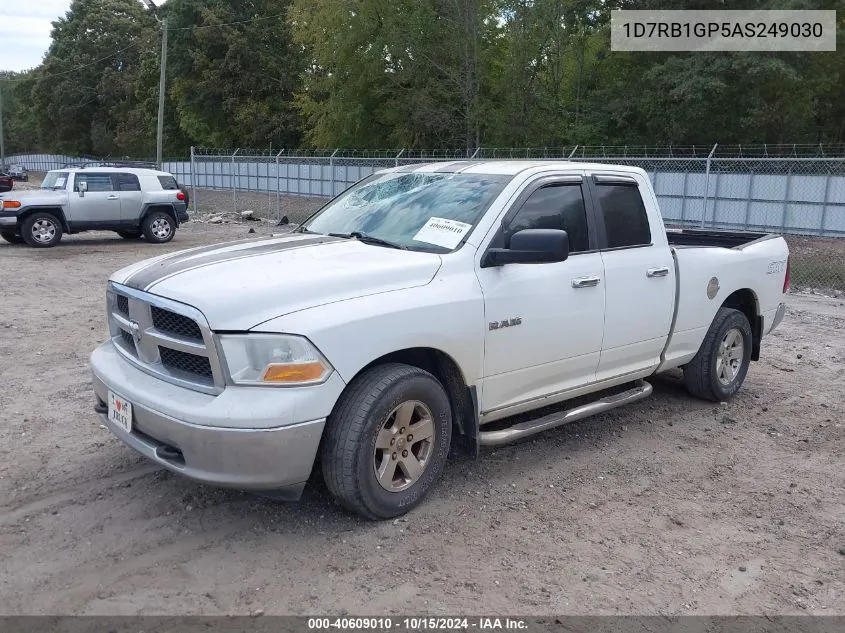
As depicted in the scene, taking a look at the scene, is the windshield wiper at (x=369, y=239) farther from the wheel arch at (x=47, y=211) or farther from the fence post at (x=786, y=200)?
the fence post at (x=786, y=200)

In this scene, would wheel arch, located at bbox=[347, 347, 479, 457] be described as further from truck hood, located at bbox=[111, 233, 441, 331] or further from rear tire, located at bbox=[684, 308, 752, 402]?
rear tire, located at bbox=[684, 308, 752, 402]

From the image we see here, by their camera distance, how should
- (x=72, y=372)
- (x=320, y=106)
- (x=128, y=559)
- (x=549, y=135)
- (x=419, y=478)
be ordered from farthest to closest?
1. (x=320, y=106)
2. (x=549, y=135)
3. (x=72, y=372)
4. (x=419, y=478)
5. (x=128, y=559)

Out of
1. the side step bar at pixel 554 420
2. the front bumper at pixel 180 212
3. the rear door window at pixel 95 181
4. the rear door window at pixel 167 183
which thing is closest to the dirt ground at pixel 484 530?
the side step bar at pixel 554 420

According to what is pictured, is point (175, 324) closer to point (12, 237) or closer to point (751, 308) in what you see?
point (751, 308)

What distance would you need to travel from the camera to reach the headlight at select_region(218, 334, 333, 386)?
346cm

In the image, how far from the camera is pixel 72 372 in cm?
668

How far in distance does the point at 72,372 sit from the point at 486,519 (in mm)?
4349

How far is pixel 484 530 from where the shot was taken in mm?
3959

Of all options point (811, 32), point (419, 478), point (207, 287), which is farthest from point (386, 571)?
point (811, 32)

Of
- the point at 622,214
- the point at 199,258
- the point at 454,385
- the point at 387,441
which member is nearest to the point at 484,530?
the point at 387,441

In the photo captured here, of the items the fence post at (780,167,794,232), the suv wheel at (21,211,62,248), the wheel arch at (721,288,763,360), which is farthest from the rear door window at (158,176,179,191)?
the fence post at (780,167,794,232)

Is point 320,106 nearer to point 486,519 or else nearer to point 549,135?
point 549,135

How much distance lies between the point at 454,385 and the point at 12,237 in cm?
1559

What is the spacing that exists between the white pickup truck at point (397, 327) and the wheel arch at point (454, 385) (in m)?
0.01
